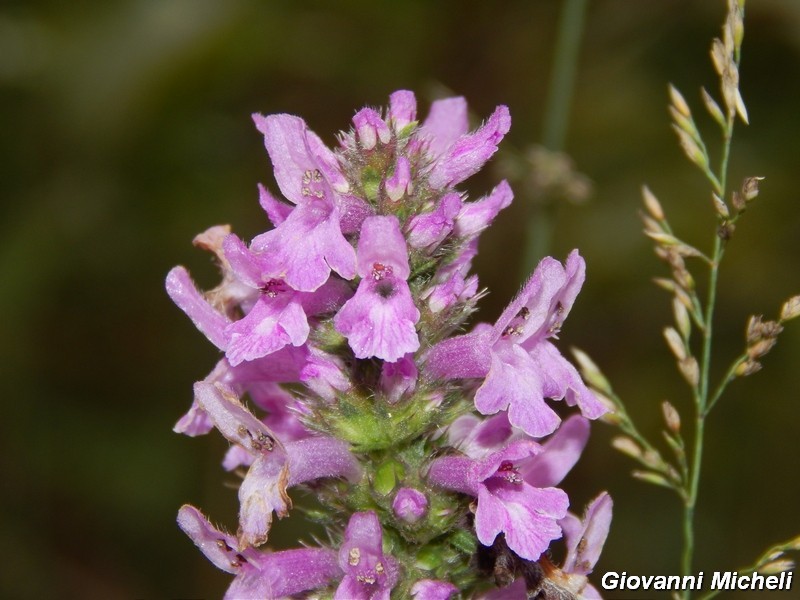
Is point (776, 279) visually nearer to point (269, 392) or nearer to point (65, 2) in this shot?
point (269, 392)

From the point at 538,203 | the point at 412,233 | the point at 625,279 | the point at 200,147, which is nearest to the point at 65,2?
the point at 200,147

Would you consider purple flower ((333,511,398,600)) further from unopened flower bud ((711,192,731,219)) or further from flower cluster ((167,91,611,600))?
unopened flower bud ((711,192,731,219))

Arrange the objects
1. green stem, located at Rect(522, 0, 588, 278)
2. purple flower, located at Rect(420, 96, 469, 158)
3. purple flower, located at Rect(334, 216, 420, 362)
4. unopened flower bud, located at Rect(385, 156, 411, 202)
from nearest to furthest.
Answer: purple flower, located at Rect(334, 216, 420, 362) < unopened flower bud, located at Rect(385, 156, 411, 202) < purple flower, located at Rect(420, 96, 469, 158) < green stem, located at Rect(522, 0, 588, 278)

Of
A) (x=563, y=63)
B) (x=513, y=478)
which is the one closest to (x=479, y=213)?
(x=513, y=478)

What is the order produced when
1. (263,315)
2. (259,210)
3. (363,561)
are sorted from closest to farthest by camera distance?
1. (363,561)
2. (263,315)
3. (259,210)

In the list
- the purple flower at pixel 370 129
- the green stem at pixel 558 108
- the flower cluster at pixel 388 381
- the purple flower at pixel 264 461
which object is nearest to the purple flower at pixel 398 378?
the flower cluster at pixel 388 381

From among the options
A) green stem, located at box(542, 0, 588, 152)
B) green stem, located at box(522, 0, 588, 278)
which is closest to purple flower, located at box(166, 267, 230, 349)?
green stem, located at box(522, 0, 588, 278)

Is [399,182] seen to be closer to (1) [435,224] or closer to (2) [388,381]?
(1) [435,224]
